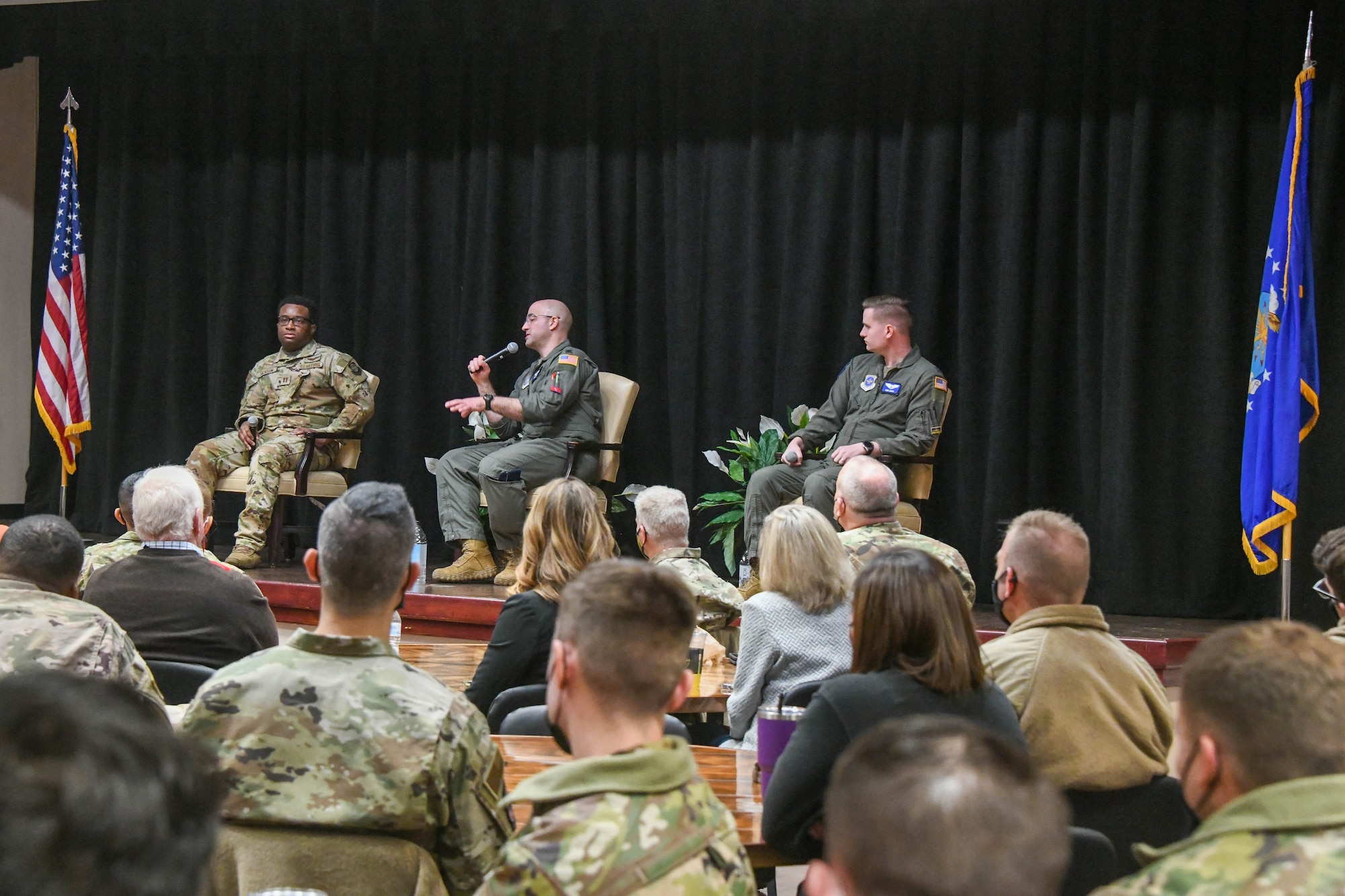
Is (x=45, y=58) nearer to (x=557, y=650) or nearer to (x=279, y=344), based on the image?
(x=279, y=344)

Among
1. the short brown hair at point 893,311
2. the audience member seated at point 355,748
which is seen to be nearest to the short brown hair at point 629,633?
the audience member seated at point 355,748

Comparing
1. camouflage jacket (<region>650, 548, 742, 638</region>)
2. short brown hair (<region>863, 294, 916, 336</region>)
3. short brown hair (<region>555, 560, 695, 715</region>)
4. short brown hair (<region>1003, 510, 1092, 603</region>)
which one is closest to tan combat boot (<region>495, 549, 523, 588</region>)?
short brown hair (<region>863, 294, 916, 336</region>)

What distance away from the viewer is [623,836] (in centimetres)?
117

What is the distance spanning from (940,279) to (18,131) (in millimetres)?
5957

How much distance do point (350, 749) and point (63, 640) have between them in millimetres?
791

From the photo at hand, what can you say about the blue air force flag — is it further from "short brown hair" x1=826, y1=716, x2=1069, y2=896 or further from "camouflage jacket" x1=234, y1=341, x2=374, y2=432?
"short brown hair" x1=826, y1=716, x2=1069, y2=896

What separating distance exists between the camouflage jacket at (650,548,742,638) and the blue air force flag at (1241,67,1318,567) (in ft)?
8.23

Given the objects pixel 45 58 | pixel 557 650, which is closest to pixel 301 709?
pixel 557 650

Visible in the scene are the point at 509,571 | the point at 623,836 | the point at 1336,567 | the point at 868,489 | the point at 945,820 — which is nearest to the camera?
the point at 945,820

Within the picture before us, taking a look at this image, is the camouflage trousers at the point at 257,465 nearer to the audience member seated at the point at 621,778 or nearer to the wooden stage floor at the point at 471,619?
the wooden stage floor at the point at 471,619

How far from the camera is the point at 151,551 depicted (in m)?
2.78

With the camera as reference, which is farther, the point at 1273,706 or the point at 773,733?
the point at 773,733

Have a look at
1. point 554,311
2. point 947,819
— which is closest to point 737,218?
point 554,311

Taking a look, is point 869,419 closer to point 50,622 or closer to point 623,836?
point 50,622
